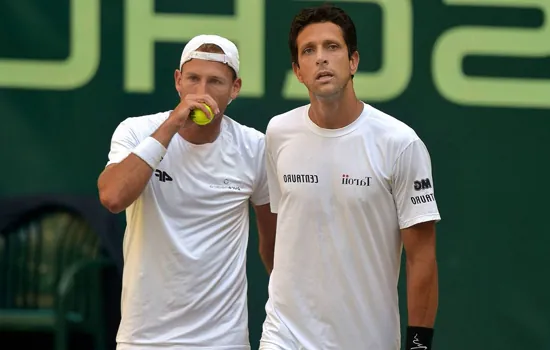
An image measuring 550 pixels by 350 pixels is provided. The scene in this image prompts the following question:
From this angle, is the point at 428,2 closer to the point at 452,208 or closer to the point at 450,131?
the point at 450,131

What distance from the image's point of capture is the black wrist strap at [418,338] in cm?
345

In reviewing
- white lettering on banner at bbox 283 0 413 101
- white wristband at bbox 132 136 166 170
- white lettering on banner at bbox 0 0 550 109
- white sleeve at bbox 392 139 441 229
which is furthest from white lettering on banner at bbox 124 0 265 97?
white sleeve at bbox 392 139 441 229

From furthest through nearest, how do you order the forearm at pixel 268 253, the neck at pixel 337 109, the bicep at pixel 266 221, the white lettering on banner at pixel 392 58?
the white lettering on banner at pixel 392 58, the forearm at pixel 268 253, the bicep at pixel 266 221, the neck at pixel 337 109

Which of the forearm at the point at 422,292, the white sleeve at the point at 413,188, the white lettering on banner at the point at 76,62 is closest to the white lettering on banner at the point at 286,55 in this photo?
the white lettering on banner at the point at 76,62

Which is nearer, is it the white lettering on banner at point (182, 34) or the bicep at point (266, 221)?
the bicep at point (266, 221)

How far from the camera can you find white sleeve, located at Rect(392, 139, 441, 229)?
344 centimetres

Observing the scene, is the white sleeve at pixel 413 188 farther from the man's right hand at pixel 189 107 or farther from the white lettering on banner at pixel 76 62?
the white lettering on banner at pixel 76 62

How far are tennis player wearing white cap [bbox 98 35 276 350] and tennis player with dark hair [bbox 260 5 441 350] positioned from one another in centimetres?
23

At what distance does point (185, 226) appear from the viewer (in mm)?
3744

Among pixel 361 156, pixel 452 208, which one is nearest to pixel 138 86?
pixel 452 208

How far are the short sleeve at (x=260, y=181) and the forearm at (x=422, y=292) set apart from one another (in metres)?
0.74

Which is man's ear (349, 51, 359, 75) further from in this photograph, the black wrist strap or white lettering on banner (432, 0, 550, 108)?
white lettering on banner (432, 0, 550, 108)

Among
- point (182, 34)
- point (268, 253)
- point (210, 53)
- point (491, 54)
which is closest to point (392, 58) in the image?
point (491, 54)

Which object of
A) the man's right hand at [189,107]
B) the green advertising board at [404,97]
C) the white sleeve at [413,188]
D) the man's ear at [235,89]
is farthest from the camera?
the green advertising board at [404,97]
